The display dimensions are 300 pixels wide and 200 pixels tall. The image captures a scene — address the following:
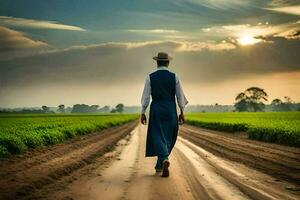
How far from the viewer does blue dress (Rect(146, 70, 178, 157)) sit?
34.3 feet

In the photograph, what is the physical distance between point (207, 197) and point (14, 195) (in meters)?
2.98

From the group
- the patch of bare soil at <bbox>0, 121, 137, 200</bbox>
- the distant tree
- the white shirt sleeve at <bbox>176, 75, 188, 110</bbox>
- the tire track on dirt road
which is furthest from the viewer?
the distant tree

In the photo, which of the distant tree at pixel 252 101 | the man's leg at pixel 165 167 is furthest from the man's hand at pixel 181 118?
the distant tree at pixel 252 101

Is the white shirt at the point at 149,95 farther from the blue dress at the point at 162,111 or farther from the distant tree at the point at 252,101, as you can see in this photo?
the distant tree at the point at 252,101

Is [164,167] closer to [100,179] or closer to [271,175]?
[100,179]

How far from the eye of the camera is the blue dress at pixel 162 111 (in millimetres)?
10469

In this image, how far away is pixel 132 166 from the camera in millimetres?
11758

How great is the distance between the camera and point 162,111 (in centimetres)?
1051

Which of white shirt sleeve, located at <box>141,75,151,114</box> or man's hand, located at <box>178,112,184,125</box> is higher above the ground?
white shirt sleeve, located at <box>141,75,151,114</box>

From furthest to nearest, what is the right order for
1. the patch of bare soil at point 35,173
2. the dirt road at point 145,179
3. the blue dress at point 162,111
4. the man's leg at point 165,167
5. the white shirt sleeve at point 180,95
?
1. the white shirt sleeve at point 180,95
2. the blue dress at point 162,111
3. the man's leg at point 165,167
4. the patch of bare soil at point 35,173
5. the dirt road at point 145,179

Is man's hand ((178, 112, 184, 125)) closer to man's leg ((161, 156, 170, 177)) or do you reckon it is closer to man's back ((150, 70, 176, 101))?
man's back ((150, 70, 176, 101))

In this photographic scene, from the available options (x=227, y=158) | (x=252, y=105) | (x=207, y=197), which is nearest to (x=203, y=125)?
(x=227, y=158)

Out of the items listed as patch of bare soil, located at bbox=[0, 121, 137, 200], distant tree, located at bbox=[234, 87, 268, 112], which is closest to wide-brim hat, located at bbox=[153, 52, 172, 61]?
patch of bare soil, located at bbox=[0, 121, 137, 200]

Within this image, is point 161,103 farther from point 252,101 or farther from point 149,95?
point 252,101
